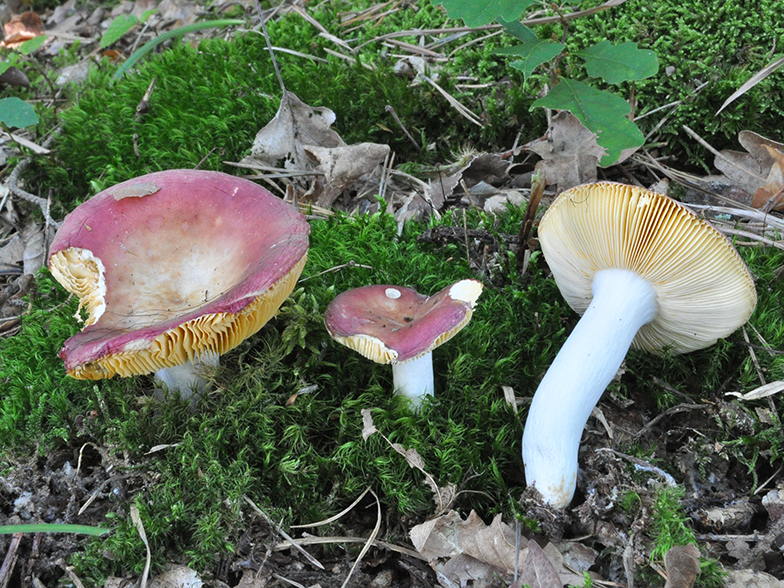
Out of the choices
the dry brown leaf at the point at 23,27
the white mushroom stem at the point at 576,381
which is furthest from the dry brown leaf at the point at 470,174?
the dry brown leaf at the point at 23,27

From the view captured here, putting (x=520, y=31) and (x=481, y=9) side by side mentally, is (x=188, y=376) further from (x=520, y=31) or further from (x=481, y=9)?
(x=520, y=31)

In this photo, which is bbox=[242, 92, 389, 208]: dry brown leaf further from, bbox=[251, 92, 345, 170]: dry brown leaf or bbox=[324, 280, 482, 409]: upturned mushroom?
bbox=[324, 280, 482, 409]: upturned mushroom

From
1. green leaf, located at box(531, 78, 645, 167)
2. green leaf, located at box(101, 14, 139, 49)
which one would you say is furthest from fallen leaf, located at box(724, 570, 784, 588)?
green leaf, located at box(101, 14, 139, 49)

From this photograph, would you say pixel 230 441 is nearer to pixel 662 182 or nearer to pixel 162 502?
pixel 162 502

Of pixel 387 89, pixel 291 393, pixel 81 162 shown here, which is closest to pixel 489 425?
pixel 291 393

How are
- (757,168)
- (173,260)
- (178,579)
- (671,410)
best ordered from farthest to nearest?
(757,168) → (671,410) → (173,260) → (178,579)

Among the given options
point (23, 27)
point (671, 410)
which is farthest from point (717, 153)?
point (23, 27)

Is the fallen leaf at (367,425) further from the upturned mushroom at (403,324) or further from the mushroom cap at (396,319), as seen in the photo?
the mushroom cap at (396,319)
